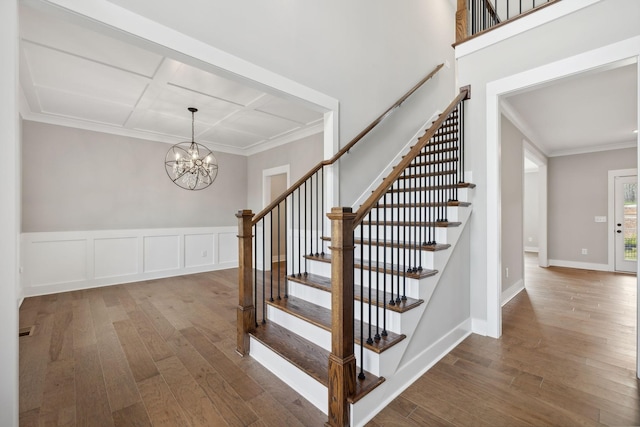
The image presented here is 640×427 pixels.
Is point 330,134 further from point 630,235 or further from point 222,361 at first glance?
point 630,235

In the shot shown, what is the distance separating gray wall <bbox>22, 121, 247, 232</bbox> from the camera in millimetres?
4223

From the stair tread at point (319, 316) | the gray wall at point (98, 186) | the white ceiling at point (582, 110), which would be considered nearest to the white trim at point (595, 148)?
the white ceiling at point (582, 110)

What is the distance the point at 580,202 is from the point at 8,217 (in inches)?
331

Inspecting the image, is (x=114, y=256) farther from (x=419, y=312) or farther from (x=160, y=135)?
(x=419, y=312)

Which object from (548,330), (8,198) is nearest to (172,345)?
(8,198)

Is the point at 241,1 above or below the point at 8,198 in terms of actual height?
above

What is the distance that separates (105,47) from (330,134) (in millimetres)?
2198

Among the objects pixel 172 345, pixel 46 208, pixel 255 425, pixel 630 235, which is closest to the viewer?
pixel 255 425

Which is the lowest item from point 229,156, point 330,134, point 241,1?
point 330,134

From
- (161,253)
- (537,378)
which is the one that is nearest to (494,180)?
(537,378)

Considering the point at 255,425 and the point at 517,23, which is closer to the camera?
the point at 255,425

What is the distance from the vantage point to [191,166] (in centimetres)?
517

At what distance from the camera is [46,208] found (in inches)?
168

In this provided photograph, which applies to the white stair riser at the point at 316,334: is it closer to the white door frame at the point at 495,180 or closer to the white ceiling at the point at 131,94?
the white door frame at the point at 495,180
